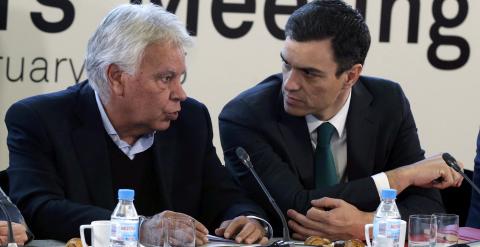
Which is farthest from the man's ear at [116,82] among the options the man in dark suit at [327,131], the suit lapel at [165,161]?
the man in dark suit at [327,131]

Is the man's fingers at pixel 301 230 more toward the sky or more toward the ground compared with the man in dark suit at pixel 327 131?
more toward the ground

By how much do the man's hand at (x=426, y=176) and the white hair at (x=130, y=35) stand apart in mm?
965

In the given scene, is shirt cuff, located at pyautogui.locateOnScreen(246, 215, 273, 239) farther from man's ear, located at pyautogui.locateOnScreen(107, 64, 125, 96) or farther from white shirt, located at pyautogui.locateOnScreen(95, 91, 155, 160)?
man's ear, located at pyautogui.locateOnScreen(107, 64, 125, 96)

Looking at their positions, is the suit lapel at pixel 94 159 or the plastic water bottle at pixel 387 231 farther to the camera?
the suit lapel at pixel 94 159

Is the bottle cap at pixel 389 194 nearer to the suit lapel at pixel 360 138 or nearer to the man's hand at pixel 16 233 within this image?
the suit lapel at pixel 360 138

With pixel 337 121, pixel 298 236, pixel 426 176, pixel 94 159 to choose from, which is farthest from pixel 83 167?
pixel 426 176

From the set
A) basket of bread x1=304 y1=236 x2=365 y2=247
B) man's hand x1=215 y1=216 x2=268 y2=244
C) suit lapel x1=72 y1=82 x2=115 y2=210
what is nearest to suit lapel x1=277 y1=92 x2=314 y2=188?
man's hand x1=215 y1=216 x2=268 y2=244

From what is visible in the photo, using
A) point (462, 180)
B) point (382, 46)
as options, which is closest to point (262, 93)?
point (462, 180)

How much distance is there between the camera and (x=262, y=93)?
154 inches

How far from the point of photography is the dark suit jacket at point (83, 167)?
3297 millimetres

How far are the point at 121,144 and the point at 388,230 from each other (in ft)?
3.87

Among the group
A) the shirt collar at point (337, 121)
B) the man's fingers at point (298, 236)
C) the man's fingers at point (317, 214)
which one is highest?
the shirt collar at point (337, 121)

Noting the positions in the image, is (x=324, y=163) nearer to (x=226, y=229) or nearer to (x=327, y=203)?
(x=327, y=203)

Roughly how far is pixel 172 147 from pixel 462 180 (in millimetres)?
1197
